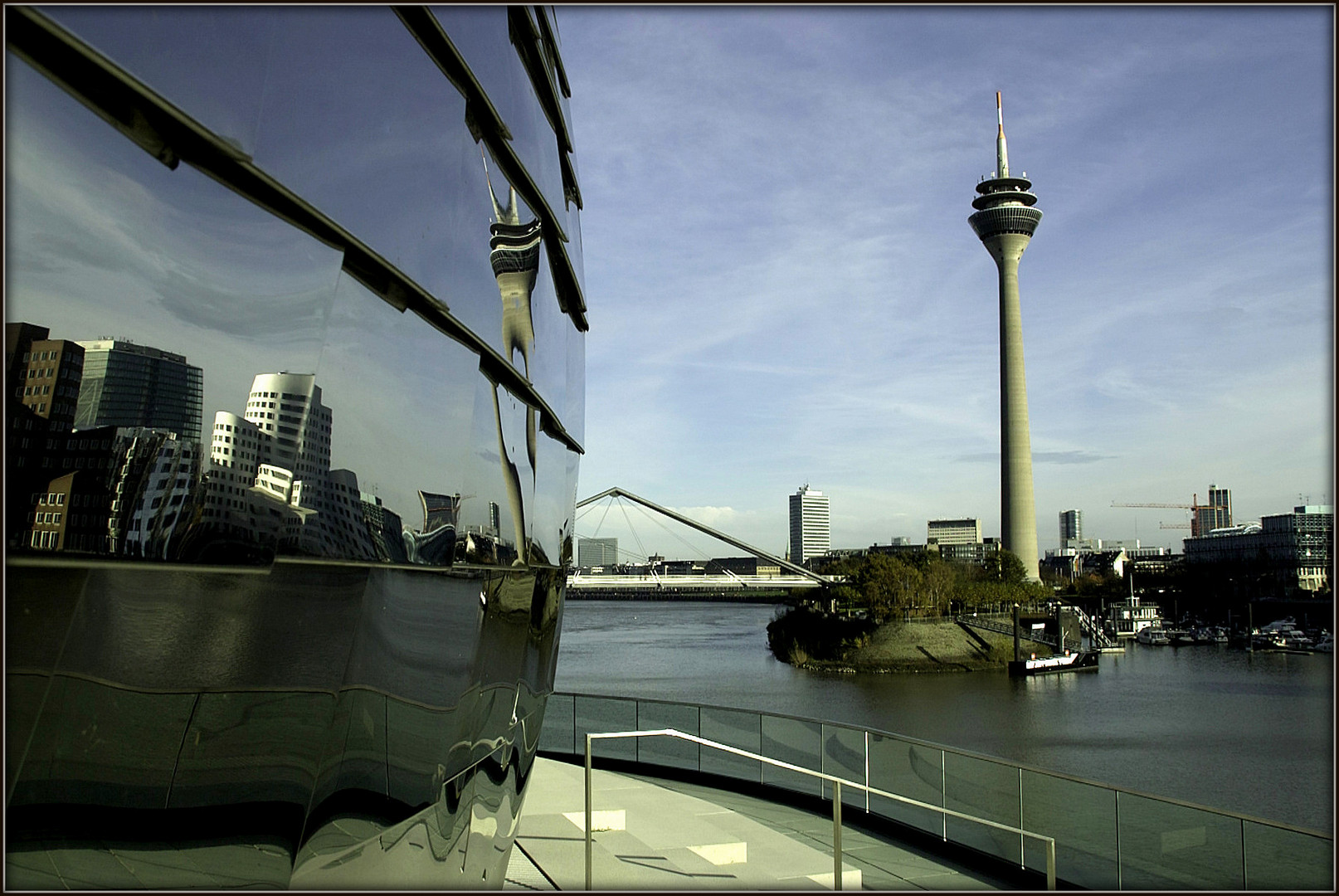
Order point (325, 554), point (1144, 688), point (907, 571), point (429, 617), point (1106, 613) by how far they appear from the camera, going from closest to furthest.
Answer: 1. point (325, 554)
2. point (429, 617)
3. point (1144, 688)
4. point (907, 571)
5. point (1106, 613)

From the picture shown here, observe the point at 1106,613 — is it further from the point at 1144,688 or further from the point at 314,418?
the point at 314,418

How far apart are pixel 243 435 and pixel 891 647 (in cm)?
5589

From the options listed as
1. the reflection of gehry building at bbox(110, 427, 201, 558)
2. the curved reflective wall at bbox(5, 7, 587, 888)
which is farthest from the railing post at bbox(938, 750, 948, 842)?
the reflection of gehry building at bbox(110, 427, 201, 558)

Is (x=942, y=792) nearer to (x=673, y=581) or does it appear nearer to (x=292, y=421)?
(x=292, y=421)

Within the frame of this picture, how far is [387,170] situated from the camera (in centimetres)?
253

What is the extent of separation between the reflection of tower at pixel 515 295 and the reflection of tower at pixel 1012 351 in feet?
268

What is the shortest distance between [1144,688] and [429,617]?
50613 mm

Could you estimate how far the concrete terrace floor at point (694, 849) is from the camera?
293 inches

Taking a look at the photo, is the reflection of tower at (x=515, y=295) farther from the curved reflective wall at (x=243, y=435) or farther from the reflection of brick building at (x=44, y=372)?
the reflection of brick building at (x=44, y=372)

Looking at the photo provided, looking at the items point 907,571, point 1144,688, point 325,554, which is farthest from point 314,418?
point 907,571

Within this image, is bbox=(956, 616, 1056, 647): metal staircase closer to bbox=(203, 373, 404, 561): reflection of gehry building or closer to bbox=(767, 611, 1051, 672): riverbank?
bbox=(767, 611, 1051, 672): riverbank

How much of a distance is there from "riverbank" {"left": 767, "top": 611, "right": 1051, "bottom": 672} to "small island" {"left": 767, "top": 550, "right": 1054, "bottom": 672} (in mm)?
44

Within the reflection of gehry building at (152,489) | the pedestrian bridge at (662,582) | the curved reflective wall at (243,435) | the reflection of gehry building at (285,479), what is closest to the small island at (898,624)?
the pedestrian bridge at (662,582)

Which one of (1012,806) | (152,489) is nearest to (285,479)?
(152,489)
